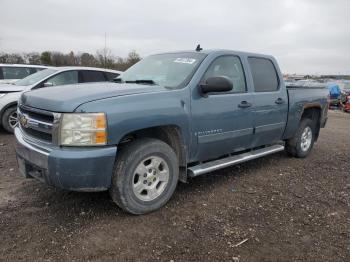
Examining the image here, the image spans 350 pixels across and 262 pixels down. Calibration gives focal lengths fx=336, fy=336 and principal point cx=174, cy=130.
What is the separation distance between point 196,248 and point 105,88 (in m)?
1.85

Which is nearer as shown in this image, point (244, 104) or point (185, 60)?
point (185, 60)

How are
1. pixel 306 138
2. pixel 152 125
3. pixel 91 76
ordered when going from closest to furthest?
pixel 152 125 < pixel 306 138 < pixel 91 76

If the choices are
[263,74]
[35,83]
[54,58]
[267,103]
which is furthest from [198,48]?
[54,58]

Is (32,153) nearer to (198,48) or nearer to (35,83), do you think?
(198,48)

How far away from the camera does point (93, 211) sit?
3.66 meters

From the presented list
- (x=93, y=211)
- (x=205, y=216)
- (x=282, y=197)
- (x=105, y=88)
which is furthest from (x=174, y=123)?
(x=282, y=197)

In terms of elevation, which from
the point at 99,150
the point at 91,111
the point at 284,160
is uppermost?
the point at 91,111

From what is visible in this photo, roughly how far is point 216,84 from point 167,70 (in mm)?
795

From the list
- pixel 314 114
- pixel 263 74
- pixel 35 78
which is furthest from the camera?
pixel 35 78

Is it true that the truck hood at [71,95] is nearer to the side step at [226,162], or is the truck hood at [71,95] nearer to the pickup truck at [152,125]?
the pickup truck at [152,125]

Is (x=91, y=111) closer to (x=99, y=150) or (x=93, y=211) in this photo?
(x=99, y=150)

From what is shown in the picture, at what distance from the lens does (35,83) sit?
25.5 ft

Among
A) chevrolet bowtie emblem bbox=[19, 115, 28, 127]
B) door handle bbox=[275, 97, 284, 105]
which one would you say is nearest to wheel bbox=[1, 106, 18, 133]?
chevrolet bowtie emblem bbox=[19, 115, 28, 127]

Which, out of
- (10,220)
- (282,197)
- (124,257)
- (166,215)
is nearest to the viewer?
(124,257)
